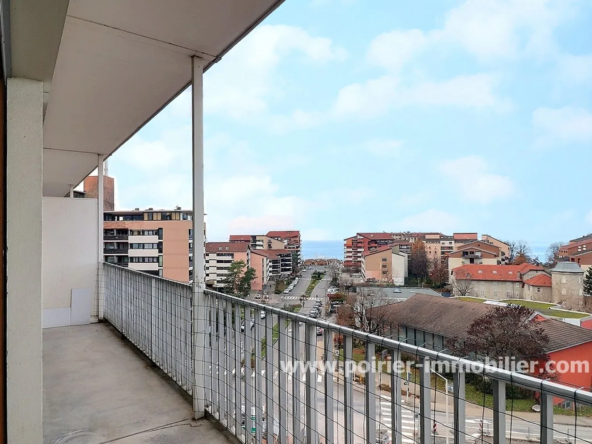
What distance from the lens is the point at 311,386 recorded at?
62.9 inches

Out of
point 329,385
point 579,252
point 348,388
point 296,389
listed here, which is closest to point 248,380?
point 296,389

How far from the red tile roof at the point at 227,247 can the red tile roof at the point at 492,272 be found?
167cm

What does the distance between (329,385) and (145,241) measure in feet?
20.5

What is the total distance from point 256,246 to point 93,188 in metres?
4.03

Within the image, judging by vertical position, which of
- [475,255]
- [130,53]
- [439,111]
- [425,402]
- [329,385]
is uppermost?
[130,53]

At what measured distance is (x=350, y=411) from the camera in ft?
4.69

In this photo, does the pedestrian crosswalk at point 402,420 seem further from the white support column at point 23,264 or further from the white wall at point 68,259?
the white wall at point 68,259

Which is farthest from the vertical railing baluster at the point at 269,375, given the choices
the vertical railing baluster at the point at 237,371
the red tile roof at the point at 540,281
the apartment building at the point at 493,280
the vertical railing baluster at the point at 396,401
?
the red tile roof at the point at 540,281

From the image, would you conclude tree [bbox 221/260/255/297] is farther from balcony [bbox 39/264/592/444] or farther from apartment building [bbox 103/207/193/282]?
apartment building [bbox 103/207/193/282]

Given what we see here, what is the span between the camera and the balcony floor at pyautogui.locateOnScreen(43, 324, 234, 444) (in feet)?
7.64

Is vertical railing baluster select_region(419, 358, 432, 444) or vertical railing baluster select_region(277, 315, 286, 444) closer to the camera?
vertical railing baluster select_region(419, 358, 432, 444)

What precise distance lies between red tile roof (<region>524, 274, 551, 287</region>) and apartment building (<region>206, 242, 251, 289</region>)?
5.85 feet

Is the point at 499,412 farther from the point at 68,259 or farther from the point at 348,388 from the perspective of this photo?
the point at 68,259

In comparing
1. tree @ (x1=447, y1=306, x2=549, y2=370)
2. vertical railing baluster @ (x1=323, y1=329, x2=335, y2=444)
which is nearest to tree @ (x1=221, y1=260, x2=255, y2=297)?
vertical railing baluster @ (x1=323, y1=329, x2=335, y2=444)
